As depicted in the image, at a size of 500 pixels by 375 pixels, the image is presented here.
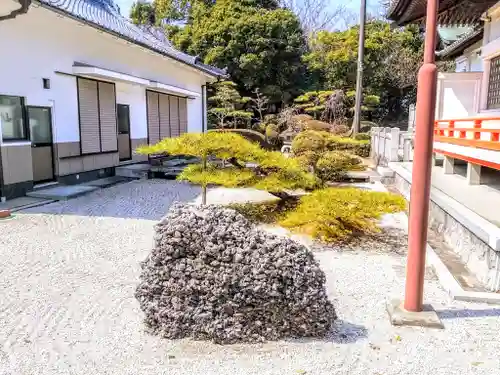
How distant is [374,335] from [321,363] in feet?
1.94

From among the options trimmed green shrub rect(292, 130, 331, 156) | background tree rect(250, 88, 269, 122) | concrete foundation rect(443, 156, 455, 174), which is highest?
background tree rect(250, 88, 269, 122)

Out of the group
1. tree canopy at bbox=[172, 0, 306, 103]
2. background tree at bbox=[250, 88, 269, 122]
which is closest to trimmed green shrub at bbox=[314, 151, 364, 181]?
background tree at bbox=[250, 88, 269, 122]

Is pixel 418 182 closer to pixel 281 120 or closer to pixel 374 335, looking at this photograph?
pixel 374 335

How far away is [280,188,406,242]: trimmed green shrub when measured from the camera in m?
5.73

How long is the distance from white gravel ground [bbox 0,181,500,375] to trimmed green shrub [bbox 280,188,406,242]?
1.78 feet

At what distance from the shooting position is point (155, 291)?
3.16m

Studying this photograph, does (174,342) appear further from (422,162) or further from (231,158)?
(231,158)

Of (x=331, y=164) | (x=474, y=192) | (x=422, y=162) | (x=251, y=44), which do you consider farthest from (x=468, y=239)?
(x=251, y=44)

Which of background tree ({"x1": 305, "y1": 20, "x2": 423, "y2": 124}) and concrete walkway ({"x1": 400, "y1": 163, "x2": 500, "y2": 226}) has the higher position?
background tree ({"x1": 305, "y1": 20, "x2": 423, "y2": 124})

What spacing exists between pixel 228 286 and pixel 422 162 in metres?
1.70

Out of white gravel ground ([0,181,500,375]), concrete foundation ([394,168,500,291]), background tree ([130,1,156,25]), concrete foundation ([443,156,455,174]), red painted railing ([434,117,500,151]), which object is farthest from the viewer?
background tree ([130,1,156,25])

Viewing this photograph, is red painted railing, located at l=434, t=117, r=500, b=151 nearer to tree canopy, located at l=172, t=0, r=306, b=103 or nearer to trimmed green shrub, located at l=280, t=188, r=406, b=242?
trimmed green shrub, located at l=280, t=188, r=406, b=242

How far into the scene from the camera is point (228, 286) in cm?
300

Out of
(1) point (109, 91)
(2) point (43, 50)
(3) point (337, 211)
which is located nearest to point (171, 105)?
(1) point (109, 91)
